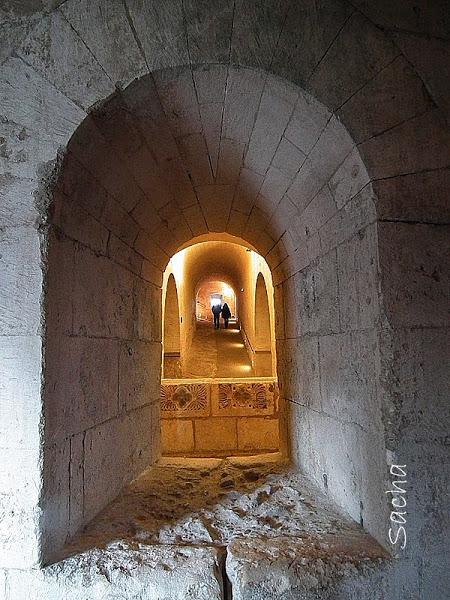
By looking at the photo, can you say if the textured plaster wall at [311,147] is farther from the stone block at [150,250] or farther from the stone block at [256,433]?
the stone block at [256,433]

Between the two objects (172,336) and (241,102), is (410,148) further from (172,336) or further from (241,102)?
(172,336)

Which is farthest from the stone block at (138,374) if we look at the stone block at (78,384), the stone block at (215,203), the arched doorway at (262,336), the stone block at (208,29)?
the arched doorway at (262,336)

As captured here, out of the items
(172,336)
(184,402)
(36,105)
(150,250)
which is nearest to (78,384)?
(36,105)

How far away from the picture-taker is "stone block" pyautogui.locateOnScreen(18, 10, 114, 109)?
5.94 feet

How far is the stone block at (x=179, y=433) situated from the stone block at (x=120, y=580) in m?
4.22

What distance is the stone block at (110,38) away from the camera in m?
1.80

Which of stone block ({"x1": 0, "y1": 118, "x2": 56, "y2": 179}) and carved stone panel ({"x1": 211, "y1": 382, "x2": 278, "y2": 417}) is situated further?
carved stone panel ({"x1": 211, "y1": 382, "x2": 278, "y2": 417})

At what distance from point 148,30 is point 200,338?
46.0 feet

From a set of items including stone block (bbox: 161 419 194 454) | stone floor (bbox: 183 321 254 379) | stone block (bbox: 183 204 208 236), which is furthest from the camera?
stone floor (bbox: 183 321 254 379)

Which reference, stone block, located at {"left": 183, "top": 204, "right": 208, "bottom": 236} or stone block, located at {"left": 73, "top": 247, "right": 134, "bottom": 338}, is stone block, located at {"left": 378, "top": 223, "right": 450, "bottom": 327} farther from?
stone block, located at {"left": 183, "top": 204, "right": 208, "bottom": 236}

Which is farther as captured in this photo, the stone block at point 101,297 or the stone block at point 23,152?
the stone block at point 101,297

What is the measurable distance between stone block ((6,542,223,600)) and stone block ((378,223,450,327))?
1336mm

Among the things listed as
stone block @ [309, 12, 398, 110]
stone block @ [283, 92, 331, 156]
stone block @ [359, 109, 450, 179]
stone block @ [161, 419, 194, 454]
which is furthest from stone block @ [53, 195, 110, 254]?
stone block @ [161, 419, 194, 454]

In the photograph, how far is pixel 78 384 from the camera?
2.03m
